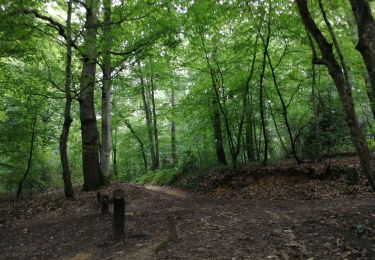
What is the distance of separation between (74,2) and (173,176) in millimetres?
10090

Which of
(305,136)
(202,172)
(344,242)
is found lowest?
(344,242)

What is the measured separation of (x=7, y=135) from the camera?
13453mm

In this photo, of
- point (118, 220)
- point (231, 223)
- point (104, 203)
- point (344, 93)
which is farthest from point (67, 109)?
point (344, 93)

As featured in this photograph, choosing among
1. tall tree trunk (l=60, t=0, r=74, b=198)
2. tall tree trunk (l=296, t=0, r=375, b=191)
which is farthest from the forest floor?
tall tree trunk (l=296, t=0, r=375, b=191)

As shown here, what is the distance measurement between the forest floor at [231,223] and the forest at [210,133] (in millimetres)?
39

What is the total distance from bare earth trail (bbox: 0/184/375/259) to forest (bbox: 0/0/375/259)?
37mm

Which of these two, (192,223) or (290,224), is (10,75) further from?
(290,224)

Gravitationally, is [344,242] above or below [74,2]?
below

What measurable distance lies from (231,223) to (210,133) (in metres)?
10.5

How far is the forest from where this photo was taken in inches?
216

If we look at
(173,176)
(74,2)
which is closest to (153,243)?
(74,2)

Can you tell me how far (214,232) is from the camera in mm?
5895

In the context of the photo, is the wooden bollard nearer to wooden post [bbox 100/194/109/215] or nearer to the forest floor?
the forest floor

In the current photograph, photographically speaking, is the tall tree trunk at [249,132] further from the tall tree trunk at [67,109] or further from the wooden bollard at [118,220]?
the wooden bollard at [118,220]
